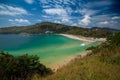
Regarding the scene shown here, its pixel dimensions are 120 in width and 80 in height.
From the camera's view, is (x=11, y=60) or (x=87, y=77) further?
(x=11, y=60)

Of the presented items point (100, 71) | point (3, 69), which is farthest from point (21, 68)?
point (100, 71)

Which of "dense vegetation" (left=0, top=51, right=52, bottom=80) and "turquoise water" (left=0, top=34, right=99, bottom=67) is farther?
"turquoise water" (left=0, top=34, right=99, bottom=67)

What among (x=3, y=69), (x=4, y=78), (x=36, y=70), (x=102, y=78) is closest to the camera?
(x=102, y=78)

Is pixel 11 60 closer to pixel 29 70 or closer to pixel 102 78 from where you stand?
pixel 29 70

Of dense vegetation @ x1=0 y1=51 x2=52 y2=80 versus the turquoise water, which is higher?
dense vegetation @ x1=0 y1=51 x2=52 y2=80

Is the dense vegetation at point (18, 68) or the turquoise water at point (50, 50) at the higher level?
the dense vegetation at point (18, 68)

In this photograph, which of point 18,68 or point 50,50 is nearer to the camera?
point 18,68

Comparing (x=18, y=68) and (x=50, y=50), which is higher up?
(x=18, y=68)

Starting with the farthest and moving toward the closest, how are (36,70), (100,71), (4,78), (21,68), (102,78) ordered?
(36,70), (21,68), (4,78), (100,71), (102,78)

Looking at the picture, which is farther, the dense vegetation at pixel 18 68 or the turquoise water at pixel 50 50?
the turquoise water at pixel 50 50

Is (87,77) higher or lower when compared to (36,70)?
higher

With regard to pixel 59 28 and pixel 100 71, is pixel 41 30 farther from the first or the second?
pixel 100 71
